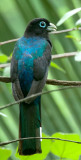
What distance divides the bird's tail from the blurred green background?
0.98 feet

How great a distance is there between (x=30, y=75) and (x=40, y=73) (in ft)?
0.19

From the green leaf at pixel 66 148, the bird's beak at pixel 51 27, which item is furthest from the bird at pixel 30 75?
the green leaf at pixel 66 148

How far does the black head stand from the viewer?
7.93 ft

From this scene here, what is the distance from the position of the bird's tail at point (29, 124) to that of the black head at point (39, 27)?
0.67m

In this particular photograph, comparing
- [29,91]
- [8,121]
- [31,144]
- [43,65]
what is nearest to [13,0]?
[43,65]

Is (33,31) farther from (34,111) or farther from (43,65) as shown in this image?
(34,111)

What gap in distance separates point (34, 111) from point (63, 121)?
525 mm

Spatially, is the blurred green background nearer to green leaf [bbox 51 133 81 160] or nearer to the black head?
the black head

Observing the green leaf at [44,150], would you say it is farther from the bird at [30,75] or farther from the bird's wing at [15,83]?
the bird's wing at [15,83]

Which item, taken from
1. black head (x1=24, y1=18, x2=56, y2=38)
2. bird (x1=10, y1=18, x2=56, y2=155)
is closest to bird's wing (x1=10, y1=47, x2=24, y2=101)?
bird (x1=10, y1=18, x2=56, y2=155)

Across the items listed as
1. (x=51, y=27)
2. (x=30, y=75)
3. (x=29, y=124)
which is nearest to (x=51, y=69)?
(x=51, y=27)

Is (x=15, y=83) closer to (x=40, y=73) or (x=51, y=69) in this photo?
(x=40, y=73)

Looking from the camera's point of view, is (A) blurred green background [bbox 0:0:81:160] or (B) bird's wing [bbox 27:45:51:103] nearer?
(B) bird's wing [bbox 27:45:51:103]

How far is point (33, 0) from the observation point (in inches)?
83.3
